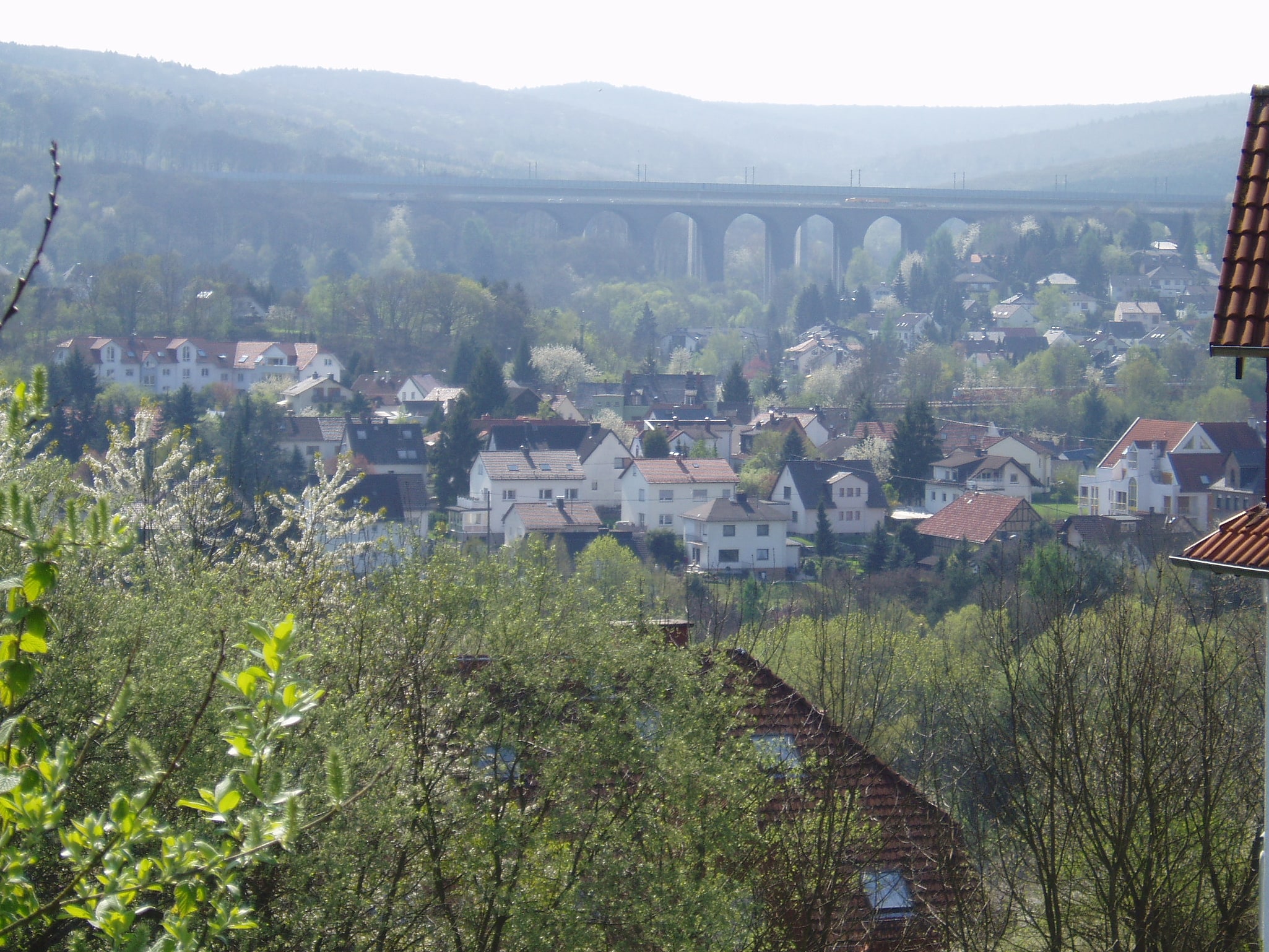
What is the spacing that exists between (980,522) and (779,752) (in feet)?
82.7

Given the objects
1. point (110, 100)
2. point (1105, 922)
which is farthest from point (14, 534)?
point (110, 100)

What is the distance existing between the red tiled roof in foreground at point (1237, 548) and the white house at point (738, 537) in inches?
1056

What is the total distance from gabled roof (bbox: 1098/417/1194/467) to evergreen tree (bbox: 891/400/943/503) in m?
4.33

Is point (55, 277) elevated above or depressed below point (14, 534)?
below

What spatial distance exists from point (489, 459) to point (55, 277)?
1507 inches

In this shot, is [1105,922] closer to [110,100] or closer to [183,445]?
[183,445]

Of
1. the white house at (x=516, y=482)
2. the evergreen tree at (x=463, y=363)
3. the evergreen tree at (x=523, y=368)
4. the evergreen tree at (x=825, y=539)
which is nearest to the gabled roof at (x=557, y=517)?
the white house at (x=516, y=482)

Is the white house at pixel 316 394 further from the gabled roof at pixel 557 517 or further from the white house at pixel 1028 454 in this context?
the white house at pixel 1028 454

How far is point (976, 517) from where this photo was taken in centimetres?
3159

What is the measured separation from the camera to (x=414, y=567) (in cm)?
632

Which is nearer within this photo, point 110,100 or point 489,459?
point 489,459

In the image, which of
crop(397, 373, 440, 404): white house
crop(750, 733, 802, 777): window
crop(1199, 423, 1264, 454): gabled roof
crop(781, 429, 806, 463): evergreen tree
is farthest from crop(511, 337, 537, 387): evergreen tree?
crop(750, 733, 802, 777): window

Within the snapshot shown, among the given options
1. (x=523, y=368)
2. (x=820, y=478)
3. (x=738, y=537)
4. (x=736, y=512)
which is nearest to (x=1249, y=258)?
(x=738, y=537)

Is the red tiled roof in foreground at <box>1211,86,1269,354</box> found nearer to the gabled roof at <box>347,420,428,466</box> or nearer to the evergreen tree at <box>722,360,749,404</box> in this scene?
the gabled roof at <box>347,420,428,466</box>
